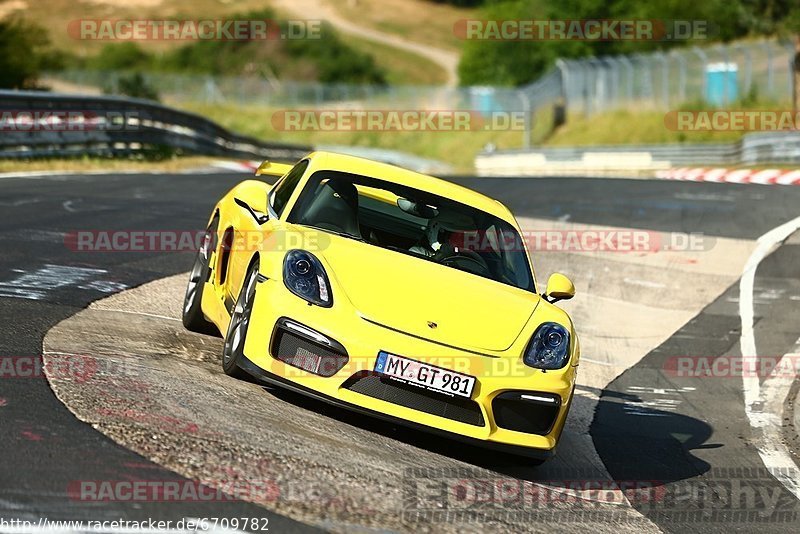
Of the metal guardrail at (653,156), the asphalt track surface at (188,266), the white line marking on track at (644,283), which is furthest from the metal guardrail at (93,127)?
the white line marking on track at (644,283)

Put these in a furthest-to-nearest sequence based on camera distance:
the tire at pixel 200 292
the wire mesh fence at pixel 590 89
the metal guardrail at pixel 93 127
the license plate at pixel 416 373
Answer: the wire mesh fence at pixel 590 89 < the metal guardrail at pixel 93 127 < the tire at pixel 200 292 < the license plate at pixel 416 373

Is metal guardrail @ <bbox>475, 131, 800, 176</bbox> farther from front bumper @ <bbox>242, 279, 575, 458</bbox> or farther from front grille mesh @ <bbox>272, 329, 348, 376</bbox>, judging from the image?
front grille mesh @ <bbox>272, 329, 348, 376</bbox>

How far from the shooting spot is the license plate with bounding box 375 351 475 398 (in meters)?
6.16

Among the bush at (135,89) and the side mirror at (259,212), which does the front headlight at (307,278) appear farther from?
the bush at (135,89)

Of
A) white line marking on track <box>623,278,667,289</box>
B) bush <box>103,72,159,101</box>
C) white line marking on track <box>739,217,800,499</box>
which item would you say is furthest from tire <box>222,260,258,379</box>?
bush <box>103,72,159,101</box>

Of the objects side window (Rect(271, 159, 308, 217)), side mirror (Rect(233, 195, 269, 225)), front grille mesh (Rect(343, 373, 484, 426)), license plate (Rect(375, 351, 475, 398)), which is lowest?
front grille mesh (Rect(343, 373, 484, 426))

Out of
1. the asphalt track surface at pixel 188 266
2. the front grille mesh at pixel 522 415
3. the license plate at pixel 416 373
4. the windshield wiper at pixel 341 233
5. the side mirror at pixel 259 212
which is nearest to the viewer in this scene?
the asphalt track surface at pixel 188 266

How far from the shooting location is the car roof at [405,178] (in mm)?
7863

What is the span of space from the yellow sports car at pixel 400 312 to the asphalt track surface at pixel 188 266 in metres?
0.92

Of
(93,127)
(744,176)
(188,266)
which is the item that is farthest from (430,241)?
(93,127)

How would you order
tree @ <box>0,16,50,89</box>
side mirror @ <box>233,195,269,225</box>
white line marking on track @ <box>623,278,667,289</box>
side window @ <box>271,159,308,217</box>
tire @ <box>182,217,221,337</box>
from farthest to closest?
tree @ <box>0,16,50,89</box>, white line marking on track @ <box>623,278,667,289</box>, tire @ <box>182,217,221,337</box>, side window @ <box>271,159,308,217</box>, side mirror @ <box>233,195,269,225</box>

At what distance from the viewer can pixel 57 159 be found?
2305cm

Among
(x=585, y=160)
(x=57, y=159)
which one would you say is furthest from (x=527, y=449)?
(x=585, y=160)

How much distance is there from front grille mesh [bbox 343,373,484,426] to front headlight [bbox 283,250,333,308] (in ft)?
1.45
